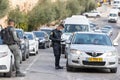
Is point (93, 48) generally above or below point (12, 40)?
below

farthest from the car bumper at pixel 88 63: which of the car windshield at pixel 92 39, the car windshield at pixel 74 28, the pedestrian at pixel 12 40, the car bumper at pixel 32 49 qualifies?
the car windshield at pixel 74 28

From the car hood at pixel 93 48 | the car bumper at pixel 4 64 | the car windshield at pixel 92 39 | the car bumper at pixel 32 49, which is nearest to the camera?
the car bumper at pixel 4 64

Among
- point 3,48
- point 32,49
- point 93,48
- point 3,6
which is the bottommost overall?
point 32,49

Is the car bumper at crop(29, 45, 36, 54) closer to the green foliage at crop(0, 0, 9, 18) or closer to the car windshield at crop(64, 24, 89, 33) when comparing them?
the car windshield at crop(64, 24, 89, 33)

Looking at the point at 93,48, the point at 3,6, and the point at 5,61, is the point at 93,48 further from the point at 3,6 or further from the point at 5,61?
the point at 3,6

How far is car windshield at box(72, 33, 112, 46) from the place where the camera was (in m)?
21.3

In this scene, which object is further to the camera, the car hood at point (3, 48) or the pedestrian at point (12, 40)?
the pedestrian at point (12, 40)

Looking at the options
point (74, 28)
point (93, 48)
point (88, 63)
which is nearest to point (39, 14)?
point (74, 28)

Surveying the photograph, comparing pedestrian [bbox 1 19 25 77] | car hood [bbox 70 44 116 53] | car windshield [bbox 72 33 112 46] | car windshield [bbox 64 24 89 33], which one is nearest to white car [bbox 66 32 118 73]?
car hood [bbox 70 44 116 53]

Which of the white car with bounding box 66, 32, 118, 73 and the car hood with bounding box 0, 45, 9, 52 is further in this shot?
the white car with bounding box 66, 32, 118, 73

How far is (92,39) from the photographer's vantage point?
70.3ft

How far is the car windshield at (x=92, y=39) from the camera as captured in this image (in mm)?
21297

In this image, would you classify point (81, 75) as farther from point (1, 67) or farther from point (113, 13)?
point (113, 13)

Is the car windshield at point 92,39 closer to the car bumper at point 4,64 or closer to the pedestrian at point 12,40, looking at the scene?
Answer: the pedestrian at point 12,40
